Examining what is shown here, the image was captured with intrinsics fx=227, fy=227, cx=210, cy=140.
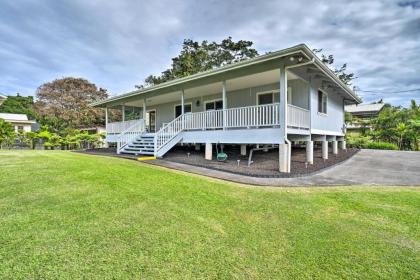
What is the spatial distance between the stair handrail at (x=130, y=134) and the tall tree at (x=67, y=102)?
15.6 metres

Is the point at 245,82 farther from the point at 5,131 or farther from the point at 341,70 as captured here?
the point at 341,70

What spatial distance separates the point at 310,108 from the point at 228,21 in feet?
33.9

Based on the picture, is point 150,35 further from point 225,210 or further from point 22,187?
point 225,210

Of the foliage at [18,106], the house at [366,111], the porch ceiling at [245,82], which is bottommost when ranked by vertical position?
the porch ceiling at [245,82]

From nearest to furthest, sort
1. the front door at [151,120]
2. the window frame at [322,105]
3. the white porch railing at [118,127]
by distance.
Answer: the window frame at [322,105] < the white porch railing at [118,127] < the front door at [151,120]

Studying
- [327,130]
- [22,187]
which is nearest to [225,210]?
[22,187]

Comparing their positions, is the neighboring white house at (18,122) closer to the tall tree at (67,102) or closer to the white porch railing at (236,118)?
the tall tree at (67,102)

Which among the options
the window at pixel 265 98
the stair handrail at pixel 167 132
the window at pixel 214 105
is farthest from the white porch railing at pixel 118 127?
the window at pixel 265 98

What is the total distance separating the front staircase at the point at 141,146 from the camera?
11.1m

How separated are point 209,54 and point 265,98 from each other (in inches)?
697

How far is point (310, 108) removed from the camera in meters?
→ 9.59

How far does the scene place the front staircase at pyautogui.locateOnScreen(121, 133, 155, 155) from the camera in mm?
11078

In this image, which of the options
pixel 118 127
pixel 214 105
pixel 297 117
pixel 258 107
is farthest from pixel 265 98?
pixel 118 127

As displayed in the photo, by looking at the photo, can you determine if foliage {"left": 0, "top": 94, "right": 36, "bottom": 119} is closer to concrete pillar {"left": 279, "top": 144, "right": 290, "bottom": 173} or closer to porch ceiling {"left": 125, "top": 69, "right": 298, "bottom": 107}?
porch ceiling {"left": 125, "top": 69, "right": 298, "bottom": 107}
